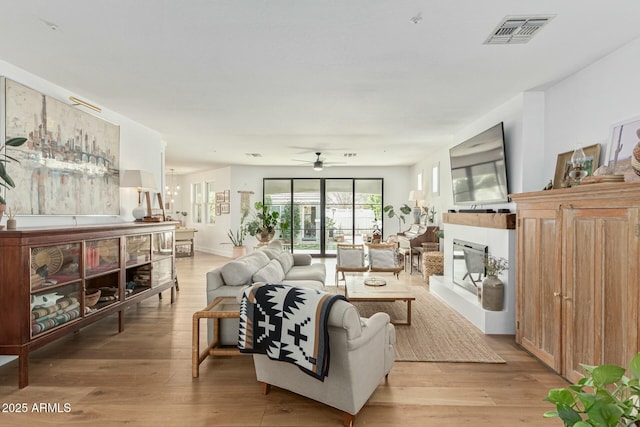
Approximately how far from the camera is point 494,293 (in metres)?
4.10

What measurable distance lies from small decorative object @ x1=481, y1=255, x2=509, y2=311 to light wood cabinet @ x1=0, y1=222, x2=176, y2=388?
421 cm

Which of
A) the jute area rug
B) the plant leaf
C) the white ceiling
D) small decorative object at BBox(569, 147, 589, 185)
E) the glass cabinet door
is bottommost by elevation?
the jute area rug

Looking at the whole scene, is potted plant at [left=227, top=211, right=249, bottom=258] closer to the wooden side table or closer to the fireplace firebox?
the fireplace firebox

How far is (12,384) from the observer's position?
2875 millimetres

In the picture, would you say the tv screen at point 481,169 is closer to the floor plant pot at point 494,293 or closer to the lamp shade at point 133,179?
the floor plant pot at point 494,293

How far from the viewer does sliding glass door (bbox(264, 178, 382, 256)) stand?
10.5 meters

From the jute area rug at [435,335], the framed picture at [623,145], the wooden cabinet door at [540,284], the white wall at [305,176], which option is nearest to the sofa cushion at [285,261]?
the jute area rug at [435,335]

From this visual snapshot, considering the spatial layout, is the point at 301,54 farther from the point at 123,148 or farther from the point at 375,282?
the point at 123,148

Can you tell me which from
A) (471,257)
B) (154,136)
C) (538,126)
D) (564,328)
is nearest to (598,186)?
(564,328)

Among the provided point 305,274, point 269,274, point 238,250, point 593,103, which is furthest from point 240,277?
point 238,250

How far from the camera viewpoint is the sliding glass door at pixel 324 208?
34.5ft

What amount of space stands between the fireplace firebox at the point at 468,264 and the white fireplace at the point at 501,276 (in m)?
0.07

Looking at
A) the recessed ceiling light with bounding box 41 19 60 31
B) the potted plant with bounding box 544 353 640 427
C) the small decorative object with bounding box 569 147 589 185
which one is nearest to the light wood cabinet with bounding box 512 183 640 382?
the small decorative object with bounding box 569 147 589 185

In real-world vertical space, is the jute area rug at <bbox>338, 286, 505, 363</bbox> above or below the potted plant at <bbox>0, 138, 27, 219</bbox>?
below
